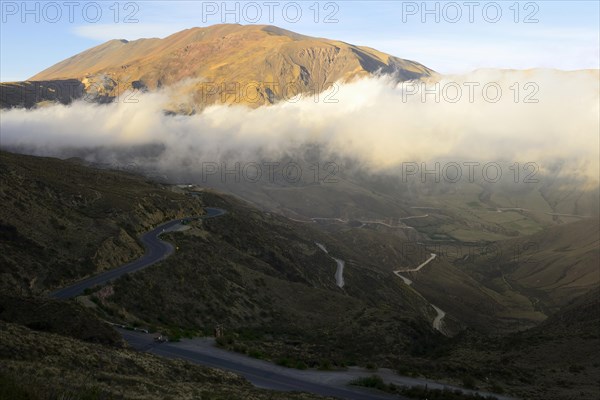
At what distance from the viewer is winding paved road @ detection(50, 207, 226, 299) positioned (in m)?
47.4

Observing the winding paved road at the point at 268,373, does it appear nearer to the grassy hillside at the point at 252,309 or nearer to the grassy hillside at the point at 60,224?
the grassy hillside at the point at 252,309

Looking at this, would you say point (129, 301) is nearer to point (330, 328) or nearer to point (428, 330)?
point (330, 328)

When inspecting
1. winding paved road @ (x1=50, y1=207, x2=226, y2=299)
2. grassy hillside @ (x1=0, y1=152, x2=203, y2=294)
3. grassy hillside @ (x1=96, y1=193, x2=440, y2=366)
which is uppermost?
grassy hillside @ (x1=0, y1=152, x2=203, y2=294)

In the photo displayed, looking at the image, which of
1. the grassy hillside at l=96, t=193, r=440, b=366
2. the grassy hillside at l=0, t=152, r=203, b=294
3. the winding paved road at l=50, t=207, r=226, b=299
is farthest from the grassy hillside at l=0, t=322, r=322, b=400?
the winding paved road at l=50, t=207, r=226, b=299

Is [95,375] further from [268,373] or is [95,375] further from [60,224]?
[60,224]

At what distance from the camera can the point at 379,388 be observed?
103 ft

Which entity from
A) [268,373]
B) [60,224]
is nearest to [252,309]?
[60,224]

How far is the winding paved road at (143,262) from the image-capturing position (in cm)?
4744

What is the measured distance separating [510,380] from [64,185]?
63004 millimetres

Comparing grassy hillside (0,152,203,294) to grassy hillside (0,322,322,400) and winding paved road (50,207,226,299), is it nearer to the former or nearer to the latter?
winding paved road (50,207,226,299)

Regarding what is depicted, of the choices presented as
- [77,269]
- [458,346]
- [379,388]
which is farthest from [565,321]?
[77,269]

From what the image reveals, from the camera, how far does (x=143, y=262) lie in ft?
205

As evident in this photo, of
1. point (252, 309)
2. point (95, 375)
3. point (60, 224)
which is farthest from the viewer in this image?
point (252, 309)

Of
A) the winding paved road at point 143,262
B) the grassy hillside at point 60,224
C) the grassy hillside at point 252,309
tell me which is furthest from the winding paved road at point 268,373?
the grassy hillside at point 60,224
